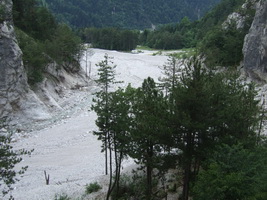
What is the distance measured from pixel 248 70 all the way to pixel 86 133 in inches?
1009

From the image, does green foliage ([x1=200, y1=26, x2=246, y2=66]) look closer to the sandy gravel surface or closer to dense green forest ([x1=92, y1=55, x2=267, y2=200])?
the sandy gravel surface

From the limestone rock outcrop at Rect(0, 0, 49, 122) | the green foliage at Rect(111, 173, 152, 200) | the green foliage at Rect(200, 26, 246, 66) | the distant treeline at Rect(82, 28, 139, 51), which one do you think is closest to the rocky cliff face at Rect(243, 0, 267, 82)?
the green foliage at Rect(200, 26, 246, 66)

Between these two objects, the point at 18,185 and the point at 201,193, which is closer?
the point at 201,193

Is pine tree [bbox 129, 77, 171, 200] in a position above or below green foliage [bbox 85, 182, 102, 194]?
above

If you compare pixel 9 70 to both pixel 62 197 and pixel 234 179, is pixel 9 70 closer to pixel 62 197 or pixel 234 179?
pixel 62 197

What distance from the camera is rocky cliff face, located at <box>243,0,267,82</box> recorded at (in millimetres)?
40375

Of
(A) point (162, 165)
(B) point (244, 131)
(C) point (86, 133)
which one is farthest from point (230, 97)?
(C) point (86, 133)

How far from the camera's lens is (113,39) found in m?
124

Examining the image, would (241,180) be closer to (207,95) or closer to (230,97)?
(207,95)


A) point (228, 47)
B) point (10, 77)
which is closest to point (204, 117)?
point (10, 77)

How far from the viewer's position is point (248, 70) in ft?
142

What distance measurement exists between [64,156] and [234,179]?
21489 millimetres

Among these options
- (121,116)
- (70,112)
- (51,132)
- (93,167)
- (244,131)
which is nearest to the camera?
(244,131)

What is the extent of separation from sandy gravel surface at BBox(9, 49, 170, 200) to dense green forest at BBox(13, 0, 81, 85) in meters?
7.49
